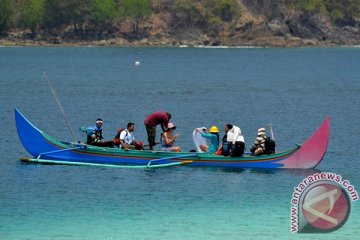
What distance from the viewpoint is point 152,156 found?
43062 millimetres

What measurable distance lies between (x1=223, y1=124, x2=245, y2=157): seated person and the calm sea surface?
740 mm

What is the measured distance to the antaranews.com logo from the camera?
31641mm

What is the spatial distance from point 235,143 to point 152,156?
337 cm

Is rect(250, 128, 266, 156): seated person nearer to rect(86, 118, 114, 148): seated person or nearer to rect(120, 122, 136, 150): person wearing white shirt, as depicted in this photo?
rect(120, 122, 136, 150): person wearing white shirt

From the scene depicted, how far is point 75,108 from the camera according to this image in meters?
72.5

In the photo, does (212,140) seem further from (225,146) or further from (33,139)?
(33,139)

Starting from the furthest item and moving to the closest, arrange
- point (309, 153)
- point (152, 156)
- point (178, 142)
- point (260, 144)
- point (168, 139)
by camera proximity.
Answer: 1. point (178, 142)
2. point (168, 139)
3. point (152, 156)
4. point (260, 144)
5. point (309, 153)

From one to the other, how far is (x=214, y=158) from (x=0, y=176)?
819cm

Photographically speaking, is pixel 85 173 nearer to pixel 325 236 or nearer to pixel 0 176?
pixel 0 176

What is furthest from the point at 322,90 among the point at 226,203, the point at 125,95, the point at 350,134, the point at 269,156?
the point at 226,203

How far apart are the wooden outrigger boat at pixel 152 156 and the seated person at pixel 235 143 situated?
23 cm

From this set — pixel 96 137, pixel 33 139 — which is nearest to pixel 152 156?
pixel 96 137

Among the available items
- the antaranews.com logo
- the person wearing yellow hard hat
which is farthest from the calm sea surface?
the person wearing yellow hard hat

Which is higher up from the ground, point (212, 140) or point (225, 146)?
point (212, 140)
